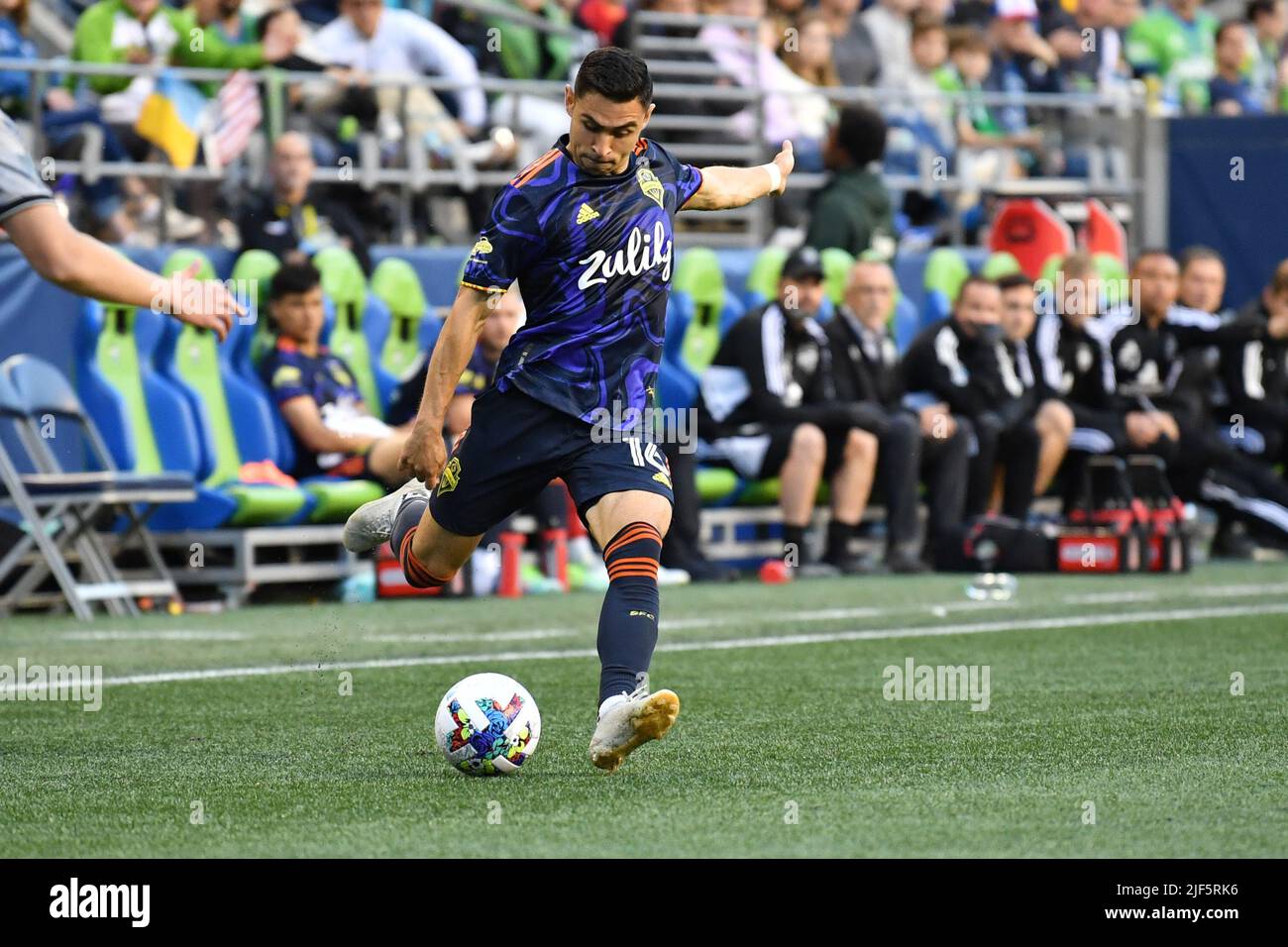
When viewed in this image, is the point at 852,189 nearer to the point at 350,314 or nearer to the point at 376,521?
the point at 350,314

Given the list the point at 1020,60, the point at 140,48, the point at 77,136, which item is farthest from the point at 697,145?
the point at 77,136

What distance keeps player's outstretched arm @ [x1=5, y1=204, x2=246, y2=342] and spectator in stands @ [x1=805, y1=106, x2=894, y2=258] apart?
421 inches

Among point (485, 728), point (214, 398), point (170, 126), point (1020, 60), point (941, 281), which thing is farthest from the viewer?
point (1020, 60)

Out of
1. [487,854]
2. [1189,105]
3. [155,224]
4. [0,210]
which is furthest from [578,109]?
[1189,105]

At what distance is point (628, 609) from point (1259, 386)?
444 inches

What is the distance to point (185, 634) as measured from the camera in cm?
1115

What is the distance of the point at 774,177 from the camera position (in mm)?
7652

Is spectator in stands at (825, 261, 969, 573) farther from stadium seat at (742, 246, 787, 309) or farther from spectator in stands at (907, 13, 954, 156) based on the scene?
spectator in stands at (907, 13, 954, 156)

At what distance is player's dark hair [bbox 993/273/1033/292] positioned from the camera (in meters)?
15.7

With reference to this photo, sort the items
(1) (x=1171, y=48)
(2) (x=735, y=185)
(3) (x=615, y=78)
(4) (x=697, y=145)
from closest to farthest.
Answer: (3) (x=615, y=78) → (2) (x=735, y=185) → (4) (x=697, y=145) → (1) (x=1171, y=48)

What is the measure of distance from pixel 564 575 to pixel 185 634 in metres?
3.19

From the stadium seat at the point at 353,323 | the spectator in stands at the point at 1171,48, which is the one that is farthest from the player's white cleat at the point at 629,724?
the spectator in stands at the point at 1171,48

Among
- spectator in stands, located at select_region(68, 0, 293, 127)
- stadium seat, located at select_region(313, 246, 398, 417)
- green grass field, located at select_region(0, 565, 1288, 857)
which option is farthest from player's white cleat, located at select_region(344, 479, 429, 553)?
spectator in stands, located at select_region(68, 0, 293, 127)
